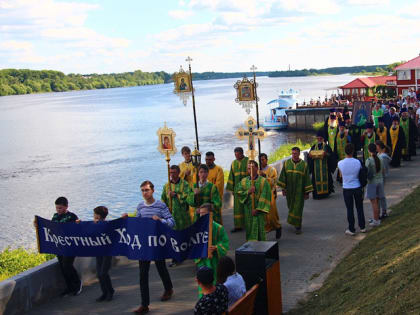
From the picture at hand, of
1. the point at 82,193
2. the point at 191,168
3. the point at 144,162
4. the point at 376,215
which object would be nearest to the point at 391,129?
the point at 376,215

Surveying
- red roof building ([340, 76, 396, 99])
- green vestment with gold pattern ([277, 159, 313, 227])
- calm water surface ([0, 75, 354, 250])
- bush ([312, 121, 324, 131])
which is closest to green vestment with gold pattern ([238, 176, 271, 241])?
green vestment with gold pattern ([277, 159, 313, 227])

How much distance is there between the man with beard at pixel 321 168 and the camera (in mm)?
14828

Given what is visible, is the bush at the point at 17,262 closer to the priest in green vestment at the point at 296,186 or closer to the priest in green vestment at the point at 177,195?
the priest in green vestment at the point at 177,195

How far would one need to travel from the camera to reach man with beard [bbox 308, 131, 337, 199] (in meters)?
14.8

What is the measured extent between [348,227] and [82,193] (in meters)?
25.1

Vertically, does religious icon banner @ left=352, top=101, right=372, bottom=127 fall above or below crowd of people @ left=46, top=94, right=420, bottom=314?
above

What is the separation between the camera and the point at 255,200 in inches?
401

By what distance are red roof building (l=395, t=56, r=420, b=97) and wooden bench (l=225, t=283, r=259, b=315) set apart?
4476cm

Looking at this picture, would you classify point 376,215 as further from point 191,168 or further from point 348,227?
point 191,168

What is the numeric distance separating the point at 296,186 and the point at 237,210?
127 cm

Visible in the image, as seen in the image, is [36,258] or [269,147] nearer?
[36,258]

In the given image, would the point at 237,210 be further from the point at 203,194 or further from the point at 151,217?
the point at 151,217

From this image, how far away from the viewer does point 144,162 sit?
148 feet

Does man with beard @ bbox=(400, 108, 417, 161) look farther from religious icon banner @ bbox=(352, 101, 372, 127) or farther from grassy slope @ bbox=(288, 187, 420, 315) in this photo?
grassy slope @ bbox=(288, 187, 420, 315)
